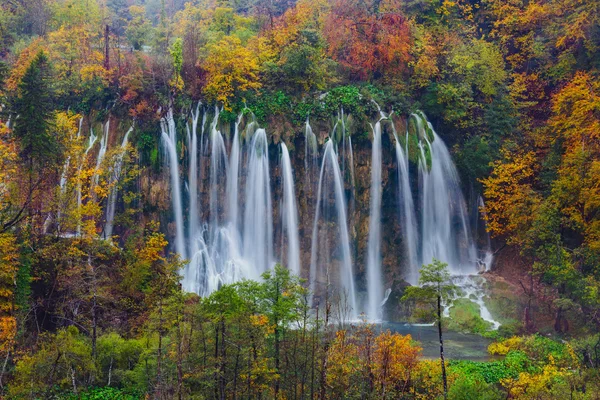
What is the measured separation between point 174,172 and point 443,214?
1544cm

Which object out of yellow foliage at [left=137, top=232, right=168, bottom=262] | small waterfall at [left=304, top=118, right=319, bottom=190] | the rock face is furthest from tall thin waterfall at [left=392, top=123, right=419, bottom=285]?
yellow foliage at [left=137, top=232, right=168, bottom=262]

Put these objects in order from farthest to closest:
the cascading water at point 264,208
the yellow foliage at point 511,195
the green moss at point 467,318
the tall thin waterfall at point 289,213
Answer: the tall thin waterfall at point 289,213 < the cascading water at point 264,208 < the yellow foliage at point 511,195 < the green moss at point 467,318

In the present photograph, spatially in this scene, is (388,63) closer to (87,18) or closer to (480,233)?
(480,233)

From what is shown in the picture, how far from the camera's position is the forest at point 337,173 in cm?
2159

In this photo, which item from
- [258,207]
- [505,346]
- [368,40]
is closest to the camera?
[505,346]

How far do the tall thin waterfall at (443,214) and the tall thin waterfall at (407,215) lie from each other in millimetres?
550

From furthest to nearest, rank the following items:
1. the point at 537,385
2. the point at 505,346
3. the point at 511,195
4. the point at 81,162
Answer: the point at 511,195 < the point at 81,162 < the point at 505,346 < the point at 537,385

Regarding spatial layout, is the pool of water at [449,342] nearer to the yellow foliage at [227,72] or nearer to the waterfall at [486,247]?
the waterfall at [486,247]

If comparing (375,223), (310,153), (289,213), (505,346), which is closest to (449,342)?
(505,346)

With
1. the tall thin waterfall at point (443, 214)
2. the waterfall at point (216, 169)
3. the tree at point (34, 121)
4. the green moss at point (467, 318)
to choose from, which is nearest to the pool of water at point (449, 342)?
the green moss at point (467, 318)

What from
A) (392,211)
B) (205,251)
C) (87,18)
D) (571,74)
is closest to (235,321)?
(205,251)

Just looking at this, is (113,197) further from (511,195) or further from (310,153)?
(511,195)

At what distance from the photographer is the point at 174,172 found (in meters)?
29.0

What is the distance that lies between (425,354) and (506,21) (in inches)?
951
